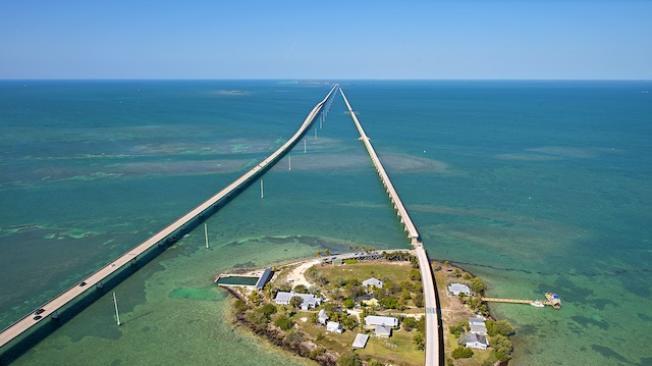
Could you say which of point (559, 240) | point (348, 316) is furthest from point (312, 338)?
point (559, 240)

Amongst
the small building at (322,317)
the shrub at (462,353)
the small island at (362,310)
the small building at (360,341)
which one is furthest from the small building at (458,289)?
the small building at (322,317)

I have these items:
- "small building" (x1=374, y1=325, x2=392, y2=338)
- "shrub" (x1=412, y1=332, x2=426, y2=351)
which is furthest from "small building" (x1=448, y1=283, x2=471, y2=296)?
"small building" (x1=374, y1=325, x2=392, y2=338)

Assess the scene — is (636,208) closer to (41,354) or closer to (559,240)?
(559,240)

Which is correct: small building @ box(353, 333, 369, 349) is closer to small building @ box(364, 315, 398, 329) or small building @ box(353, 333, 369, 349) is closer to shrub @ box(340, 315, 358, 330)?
shrub @ box(340, 315, 358, 330)

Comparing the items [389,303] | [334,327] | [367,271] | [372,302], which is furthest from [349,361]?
[367,271]

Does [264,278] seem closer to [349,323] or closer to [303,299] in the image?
[303,299]

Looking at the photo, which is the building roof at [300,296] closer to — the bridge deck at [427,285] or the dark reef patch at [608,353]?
the bridge deck at [427,285]

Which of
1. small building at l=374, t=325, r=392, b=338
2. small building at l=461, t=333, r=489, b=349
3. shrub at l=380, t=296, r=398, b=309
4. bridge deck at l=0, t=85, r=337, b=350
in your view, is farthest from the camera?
shrub at l=380, t=296, r=398, b=309
